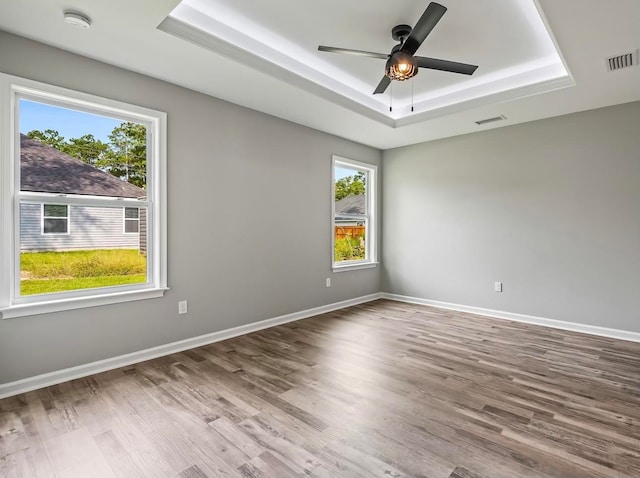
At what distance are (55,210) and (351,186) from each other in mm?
3801

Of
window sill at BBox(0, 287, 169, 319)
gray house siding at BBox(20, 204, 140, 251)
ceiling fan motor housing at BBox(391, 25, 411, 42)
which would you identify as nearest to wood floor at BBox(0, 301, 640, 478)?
window sill at BBox(0, 287, 169, 319)

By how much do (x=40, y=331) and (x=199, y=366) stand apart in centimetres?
119

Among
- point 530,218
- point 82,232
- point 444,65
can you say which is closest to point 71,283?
point 82,232

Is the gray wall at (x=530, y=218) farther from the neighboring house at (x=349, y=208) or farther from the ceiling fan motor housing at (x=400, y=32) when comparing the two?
the ceiling fan motor housing at (x=400, y=32)

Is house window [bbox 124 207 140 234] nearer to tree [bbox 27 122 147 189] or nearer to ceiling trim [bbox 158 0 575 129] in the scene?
tree [bbox 27 122 147 189]

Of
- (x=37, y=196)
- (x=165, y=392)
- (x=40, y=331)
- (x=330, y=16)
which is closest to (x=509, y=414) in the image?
(x=165, y=392)

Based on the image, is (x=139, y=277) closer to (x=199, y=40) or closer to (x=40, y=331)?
(x=40, y=331)

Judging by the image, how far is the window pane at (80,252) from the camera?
8.43 ft

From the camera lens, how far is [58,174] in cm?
267

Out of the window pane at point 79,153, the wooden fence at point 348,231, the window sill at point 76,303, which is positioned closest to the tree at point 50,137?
the window pane at point 79,153

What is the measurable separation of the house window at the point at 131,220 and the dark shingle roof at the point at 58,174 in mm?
154

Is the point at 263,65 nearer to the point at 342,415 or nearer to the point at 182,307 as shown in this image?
the point at 182,307

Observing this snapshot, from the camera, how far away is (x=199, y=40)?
2.54m

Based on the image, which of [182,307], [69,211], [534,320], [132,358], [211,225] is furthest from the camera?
[534,320]
